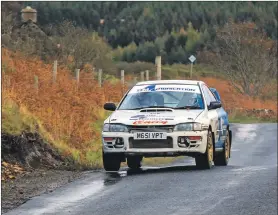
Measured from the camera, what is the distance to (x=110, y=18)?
284 ft

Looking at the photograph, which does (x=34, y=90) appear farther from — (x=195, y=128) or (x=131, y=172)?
(x=195, y=128)

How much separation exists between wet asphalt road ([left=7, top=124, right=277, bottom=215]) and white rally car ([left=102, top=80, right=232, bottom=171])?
0.86 m

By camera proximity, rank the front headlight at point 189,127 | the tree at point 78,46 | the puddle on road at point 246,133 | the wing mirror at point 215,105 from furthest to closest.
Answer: the puddle on road at point 246,133
the tree at point 78,46
the wing mirror at point 215,105
the front headlight at point 189,127

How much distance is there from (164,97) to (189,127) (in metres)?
0.50

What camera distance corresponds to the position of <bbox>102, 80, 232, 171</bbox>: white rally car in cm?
1147

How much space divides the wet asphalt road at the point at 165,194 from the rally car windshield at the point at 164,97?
1.40 m

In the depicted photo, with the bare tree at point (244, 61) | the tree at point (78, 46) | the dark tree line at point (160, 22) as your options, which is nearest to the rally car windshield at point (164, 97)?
the bare tree at point (244, 61)

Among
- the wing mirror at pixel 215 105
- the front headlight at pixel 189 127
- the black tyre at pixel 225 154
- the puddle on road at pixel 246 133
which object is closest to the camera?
the black tyre at pixel 225 154

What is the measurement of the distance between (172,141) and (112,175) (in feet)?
13.3

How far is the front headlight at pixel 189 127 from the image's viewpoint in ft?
38.0

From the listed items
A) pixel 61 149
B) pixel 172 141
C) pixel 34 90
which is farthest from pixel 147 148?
pixel 34 90

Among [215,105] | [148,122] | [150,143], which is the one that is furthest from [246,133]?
[148,122]

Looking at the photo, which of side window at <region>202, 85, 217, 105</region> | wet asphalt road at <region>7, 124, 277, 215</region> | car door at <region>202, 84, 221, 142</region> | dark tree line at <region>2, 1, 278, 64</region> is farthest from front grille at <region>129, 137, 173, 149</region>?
dark tree line at <region>2, 1, 278, 64</region>

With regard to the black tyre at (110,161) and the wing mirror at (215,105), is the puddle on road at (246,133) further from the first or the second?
the wing mirror at (215,105)
